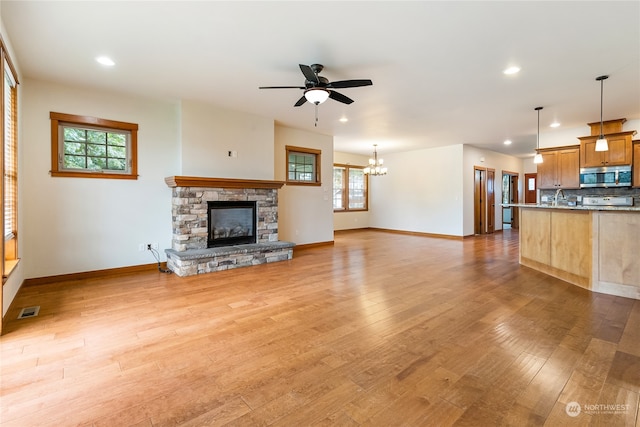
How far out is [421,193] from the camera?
9844 mm

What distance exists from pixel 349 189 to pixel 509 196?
249 inches

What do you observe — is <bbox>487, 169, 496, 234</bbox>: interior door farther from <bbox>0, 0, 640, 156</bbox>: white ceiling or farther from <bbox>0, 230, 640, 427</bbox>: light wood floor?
<bbox>0, 230, 640, 427</bbox>: light wood floor

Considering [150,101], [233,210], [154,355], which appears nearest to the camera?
[154,355]

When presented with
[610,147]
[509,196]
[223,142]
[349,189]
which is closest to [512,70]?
[610,147]

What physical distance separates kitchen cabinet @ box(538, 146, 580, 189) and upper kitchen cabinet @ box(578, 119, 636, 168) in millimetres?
190

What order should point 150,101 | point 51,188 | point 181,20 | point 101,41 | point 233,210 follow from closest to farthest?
point 181,20 → point 101,41 → point 51,188 → point 150,101 → point 233,210

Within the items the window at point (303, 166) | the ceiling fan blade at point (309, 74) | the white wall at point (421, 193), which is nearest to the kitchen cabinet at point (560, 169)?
the white wall at point (421, 193)

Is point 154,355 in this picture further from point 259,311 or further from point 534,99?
point 534,99

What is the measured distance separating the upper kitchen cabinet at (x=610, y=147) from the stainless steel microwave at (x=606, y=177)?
0.10 m

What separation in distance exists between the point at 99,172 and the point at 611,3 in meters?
6.44

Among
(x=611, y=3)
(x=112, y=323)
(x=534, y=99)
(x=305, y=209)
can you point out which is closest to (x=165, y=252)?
(x=112, y=323)

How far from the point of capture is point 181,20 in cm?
282

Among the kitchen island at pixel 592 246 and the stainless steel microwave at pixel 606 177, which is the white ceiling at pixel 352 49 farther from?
the kitchen island at pixel 592 246

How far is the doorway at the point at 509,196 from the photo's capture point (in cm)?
1131
